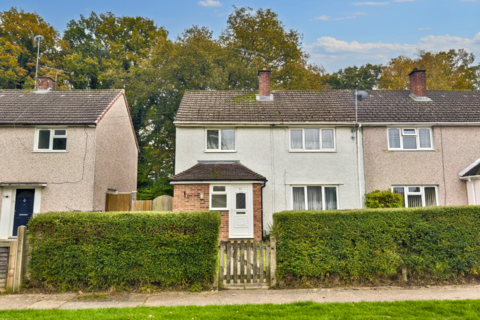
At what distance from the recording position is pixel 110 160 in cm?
1688

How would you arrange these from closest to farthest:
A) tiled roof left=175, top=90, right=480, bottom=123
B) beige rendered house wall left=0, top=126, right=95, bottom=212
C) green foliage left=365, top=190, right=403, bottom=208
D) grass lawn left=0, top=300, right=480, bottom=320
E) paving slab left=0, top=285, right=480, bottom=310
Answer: grass lawn left=0, top=300, right=480, bottom=320, paving slab left=0, top=285, right=480, bottom=310, green foliage left=365, top=190, right=403, bottom=208, beige rendered house wall left=0, top=126, right=95, bottom=212, tiled roof left=175, top=90, right=480, bottom=123

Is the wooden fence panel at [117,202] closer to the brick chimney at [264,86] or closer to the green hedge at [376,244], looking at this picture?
the brick chimney at [264,86]

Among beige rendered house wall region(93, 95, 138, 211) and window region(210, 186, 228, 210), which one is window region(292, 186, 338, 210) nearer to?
window region(210, 186, 228, 210)

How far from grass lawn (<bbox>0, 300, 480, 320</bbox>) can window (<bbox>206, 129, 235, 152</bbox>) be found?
9715mm

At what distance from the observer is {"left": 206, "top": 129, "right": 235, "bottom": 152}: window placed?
15195 mm

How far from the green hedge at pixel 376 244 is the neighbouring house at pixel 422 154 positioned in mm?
7308

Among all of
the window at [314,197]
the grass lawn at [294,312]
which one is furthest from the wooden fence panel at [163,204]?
the grass lawn at [294,312]

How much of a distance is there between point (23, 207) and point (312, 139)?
44.6ft

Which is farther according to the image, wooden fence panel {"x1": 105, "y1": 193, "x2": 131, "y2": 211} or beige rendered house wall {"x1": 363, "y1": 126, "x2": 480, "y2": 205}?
wooden fence panel {"x1": 105, "y1": 193, "x2": 131, "y2": 211}

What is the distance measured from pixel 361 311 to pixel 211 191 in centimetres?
857

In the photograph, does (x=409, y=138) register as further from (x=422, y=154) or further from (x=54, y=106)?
(x=54, y=106)

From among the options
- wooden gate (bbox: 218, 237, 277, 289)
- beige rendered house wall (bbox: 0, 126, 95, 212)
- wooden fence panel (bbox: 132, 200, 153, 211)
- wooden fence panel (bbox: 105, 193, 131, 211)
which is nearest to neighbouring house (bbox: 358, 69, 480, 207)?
wooden gate (bbox: 218, 237, 277, 289)

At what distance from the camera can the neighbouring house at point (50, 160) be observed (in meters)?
→ 14.3

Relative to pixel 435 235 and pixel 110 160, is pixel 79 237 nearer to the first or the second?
pixel 435 235
